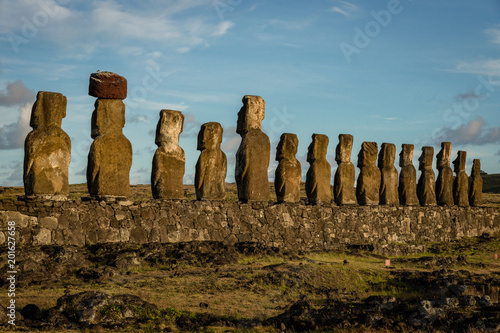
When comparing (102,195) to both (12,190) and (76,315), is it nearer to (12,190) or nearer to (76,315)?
(76,315)

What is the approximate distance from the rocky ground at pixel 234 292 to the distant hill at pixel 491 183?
54.7 m

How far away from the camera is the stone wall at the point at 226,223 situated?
14438 mm

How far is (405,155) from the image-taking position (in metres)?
25.1

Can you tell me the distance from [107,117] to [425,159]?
14.8m

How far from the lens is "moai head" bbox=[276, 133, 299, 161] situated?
Answer: 65.5ft

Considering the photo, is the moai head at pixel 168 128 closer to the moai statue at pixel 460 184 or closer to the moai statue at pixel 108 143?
the moai statue at pixel 108 143

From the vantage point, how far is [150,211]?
16266mm

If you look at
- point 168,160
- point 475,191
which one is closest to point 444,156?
point 475,191

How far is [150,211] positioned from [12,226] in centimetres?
352

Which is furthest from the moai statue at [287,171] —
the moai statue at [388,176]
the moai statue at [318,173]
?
the moai statue at [388,176]

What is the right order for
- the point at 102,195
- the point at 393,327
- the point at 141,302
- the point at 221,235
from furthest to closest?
the point at 221,235 → the point at 102,195 → the point at 141,302 → the point at 393,327

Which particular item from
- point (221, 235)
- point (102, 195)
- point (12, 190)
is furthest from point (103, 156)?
point (12, 190)

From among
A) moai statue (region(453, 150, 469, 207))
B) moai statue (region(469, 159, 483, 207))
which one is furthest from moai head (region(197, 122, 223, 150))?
moai statue (region(469, 159, 483, 207))

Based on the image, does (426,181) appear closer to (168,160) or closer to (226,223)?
(226,223)
